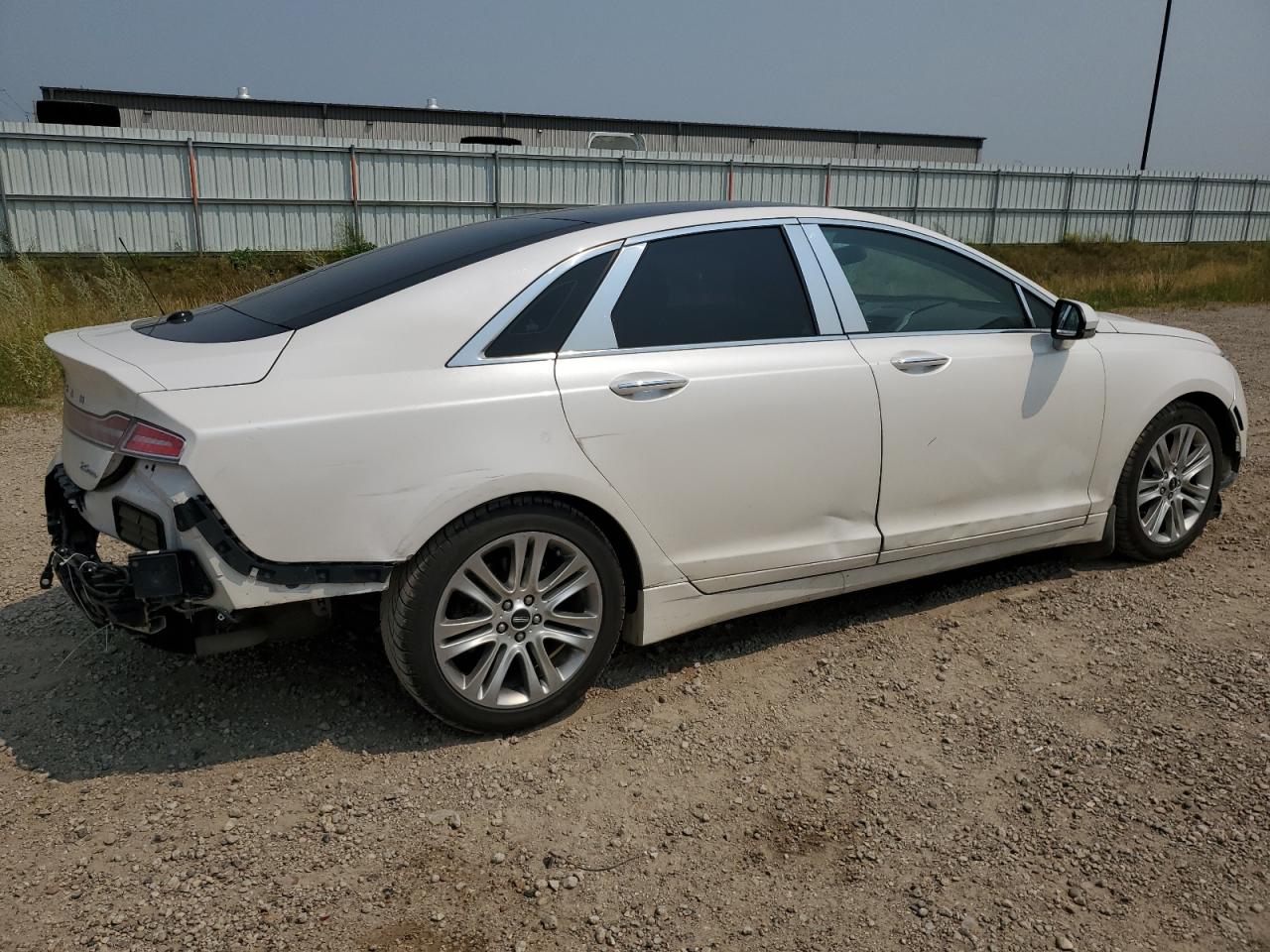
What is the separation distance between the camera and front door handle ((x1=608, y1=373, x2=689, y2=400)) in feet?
11.0

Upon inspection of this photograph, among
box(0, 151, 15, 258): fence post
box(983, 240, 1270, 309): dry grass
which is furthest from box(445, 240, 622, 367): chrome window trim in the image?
box(0, 151, 15, 258): fence post

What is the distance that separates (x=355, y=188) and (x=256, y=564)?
20147 mm

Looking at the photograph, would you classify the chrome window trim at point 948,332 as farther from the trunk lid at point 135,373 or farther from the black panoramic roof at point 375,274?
the trunk lid at point 135,373

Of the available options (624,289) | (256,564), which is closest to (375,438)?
(256,564)

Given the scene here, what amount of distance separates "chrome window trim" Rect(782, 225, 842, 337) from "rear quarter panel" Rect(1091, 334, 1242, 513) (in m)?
1.40

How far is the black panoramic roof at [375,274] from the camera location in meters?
3.29

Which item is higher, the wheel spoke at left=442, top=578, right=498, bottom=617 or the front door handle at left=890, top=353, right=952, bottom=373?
the front door handle at left=890, top=353, right=952, bottom=373

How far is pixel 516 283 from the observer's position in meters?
3.31

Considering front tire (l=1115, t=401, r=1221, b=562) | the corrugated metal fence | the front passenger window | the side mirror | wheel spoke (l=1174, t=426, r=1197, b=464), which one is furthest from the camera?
the corrugated metal fence

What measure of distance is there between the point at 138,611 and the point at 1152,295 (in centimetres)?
1920

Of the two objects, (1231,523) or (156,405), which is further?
(1231,523)

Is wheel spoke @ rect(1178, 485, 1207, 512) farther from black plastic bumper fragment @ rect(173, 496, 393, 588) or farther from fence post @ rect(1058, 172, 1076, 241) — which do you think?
fence post @ rect(1058, 172, 1076, 241)

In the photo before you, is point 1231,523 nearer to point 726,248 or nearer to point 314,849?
point 726,248

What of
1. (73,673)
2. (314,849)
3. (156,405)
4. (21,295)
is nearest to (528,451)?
(156,405)
